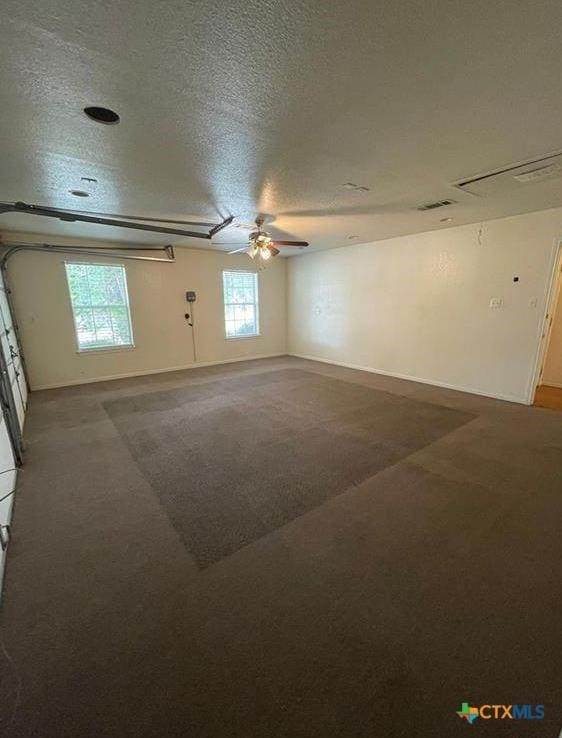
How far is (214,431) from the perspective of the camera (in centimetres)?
344

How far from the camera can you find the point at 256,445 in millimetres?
3090

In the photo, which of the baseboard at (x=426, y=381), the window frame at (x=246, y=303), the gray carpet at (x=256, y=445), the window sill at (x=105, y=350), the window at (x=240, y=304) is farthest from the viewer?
the window at (x=240, y=304)

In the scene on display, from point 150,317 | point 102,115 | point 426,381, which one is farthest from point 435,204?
point 150,317

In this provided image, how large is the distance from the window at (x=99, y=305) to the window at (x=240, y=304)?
215 centimetres

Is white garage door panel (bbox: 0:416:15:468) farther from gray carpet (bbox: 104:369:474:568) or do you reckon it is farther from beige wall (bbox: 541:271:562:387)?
beige wall (bbox: 541:271:562:387)

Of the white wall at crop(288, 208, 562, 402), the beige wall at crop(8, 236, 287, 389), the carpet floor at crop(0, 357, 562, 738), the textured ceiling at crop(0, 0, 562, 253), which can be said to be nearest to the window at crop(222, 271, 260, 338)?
the beige wall at crop(8, 236, 287, 389)

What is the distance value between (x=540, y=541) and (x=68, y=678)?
255 centimetres

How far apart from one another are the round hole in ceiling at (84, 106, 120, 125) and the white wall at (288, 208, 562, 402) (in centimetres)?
474

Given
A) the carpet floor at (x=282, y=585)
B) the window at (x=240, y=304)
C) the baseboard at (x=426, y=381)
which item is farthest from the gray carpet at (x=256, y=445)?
the window at (x=240, y=304)

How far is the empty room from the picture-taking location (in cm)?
115

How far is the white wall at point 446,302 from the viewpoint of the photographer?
4.05 meters

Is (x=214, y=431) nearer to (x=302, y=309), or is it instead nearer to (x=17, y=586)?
(x=17, y=586)

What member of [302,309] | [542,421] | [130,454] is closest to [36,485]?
[130,454]

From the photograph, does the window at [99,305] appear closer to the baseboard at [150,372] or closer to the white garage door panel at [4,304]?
the baseboard at [150,372]
